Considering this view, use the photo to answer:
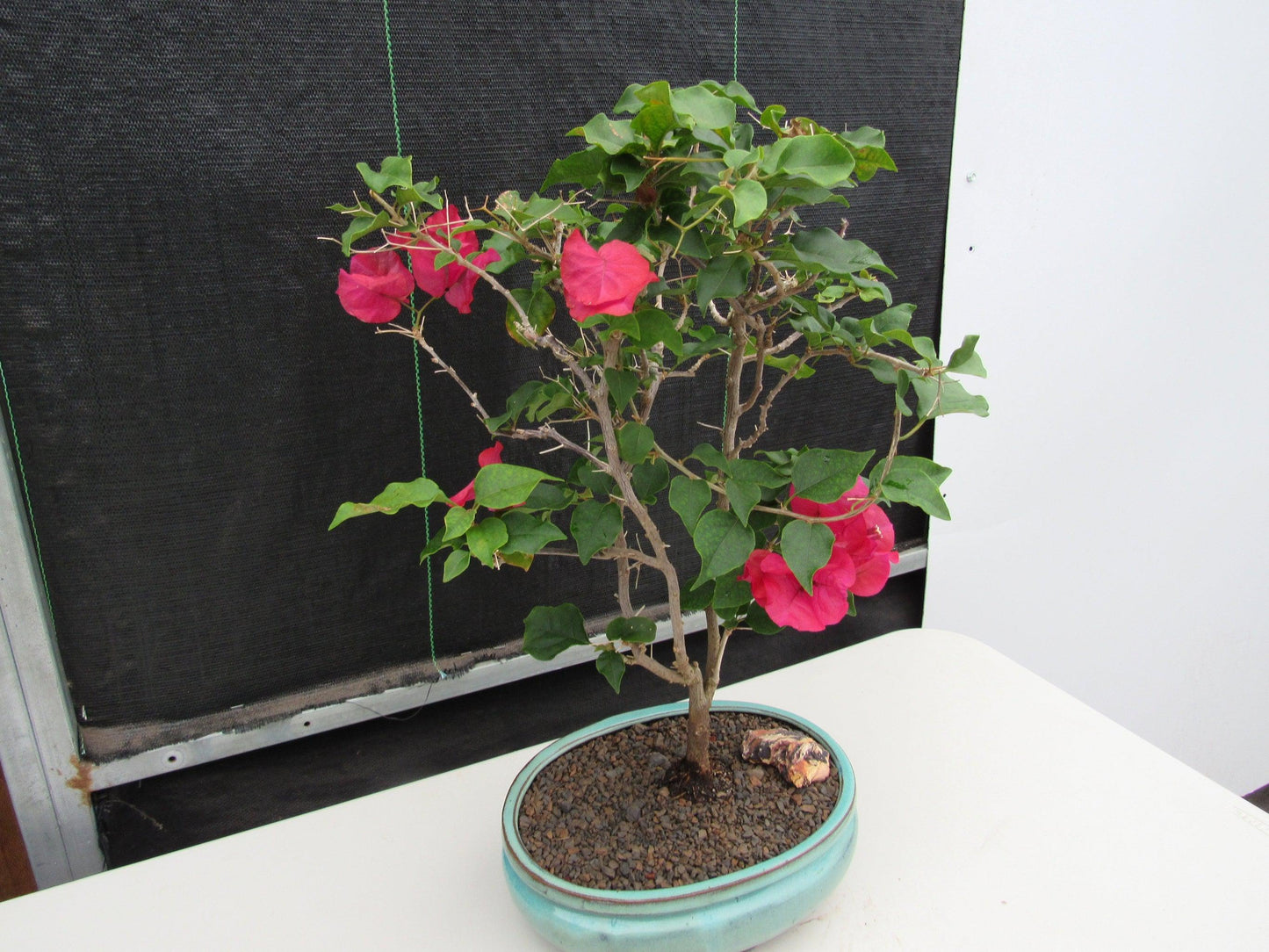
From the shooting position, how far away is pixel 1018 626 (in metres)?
1.42

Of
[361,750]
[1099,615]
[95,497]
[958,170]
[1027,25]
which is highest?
[1027,25]

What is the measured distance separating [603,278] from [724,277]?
0.08 m

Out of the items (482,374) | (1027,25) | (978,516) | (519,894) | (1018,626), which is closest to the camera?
(519,894)

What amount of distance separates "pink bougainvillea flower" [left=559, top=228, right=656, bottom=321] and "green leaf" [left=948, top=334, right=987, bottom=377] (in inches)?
8.2

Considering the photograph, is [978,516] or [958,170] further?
[978,516]

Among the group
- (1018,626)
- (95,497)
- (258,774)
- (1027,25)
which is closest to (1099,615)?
(1018,626)

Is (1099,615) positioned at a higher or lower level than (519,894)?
lower

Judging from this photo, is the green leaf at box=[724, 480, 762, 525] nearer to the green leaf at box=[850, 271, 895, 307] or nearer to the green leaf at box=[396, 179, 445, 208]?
the green leaf at box=[850, 271, 895, 307]

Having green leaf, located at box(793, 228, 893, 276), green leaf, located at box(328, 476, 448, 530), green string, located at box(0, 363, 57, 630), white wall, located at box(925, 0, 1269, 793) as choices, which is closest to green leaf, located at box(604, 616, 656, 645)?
green leaf, located at box(328, 476, 448, 530)

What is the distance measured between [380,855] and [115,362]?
52 cm

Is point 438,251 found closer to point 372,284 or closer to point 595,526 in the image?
point 372,284

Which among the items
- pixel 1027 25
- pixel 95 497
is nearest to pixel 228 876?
pixel 95 497

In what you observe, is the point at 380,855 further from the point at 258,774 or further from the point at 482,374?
the point at 482,374

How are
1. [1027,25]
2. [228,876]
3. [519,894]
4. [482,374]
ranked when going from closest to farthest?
[519,894] < [228,876] < [482,374] < [1027,25]
